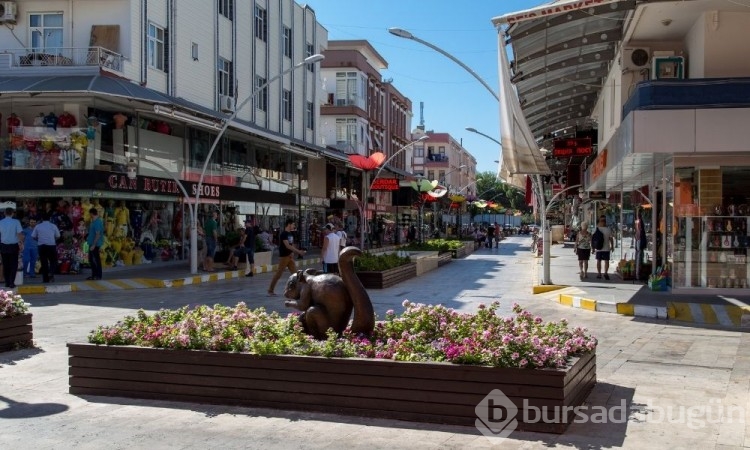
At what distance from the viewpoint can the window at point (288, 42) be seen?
38.9m

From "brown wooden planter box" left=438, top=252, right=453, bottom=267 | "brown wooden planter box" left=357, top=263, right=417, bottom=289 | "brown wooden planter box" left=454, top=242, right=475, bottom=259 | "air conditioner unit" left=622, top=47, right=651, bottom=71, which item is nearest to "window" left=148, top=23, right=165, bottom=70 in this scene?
"brown wooden planter box" left=357, top=263, right=417, bottom=289

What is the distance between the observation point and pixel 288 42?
3919 cm

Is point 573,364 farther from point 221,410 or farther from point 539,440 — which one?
point 221,410

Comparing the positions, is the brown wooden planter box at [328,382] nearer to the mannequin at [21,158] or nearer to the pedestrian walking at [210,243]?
the pedestrian walking at [210,243]

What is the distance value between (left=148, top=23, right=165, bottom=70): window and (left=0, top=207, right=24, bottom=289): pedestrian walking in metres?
9.76

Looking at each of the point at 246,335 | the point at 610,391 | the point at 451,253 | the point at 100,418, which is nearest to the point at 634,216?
the point at 451,253

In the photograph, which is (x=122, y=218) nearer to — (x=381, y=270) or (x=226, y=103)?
(x=226, y=103)

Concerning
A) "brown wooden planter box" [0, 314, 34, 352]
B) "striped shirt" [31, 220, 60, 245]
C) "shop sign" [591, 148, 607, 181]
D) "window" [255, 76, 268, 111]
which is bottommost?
"brown wooden planter box" [0, 314, 34, 352]

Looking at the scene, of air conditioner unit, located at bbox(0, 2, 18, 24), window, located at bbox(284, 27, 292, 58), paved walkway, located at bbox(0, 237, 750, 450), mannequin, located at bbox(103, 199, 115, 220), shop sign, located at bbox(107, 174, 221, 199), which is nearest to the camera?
paved walkway, located at bbox(0, 237, 750, 450)

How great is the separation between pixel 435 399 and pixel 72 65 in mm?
20272

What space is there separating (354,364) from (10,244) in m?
13.3

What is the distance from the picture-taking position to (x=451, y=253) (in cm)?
3222

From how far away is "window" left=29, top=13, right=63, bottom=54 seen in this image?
78.7ft
